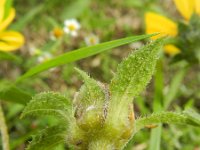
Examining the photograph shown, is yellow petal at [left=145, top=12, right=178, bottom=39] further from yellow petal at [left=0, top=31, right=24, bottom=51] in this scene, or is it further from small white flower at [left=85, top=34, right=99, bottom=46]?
small white flower at [left=85, top=34, right=99, bottom=46]

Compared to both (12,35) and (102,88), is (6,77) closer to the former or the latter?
(12,35)

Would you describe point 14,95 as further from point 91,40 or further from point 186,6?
point 91,40

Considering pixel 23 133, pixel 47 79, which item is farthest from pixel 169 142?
pixel 47 79

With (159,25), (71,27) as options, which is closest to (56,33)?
(71,27)

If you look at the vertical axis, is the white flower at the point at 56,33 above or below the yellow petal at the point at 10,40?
above

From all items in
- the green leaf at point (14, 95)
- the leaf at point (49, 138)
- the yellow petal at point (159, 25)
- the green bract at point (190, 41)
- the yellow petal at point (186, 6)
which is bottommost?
the leaf at point (49, 138)

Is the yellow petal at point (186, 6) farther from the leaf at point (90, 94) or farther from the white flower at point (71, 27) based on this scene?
the leaf at point (90, 94)

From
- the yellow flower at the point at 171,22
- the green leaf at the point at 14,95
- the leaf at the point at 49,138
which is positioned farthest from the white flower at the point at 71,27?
the leaf at the point at 49,138
